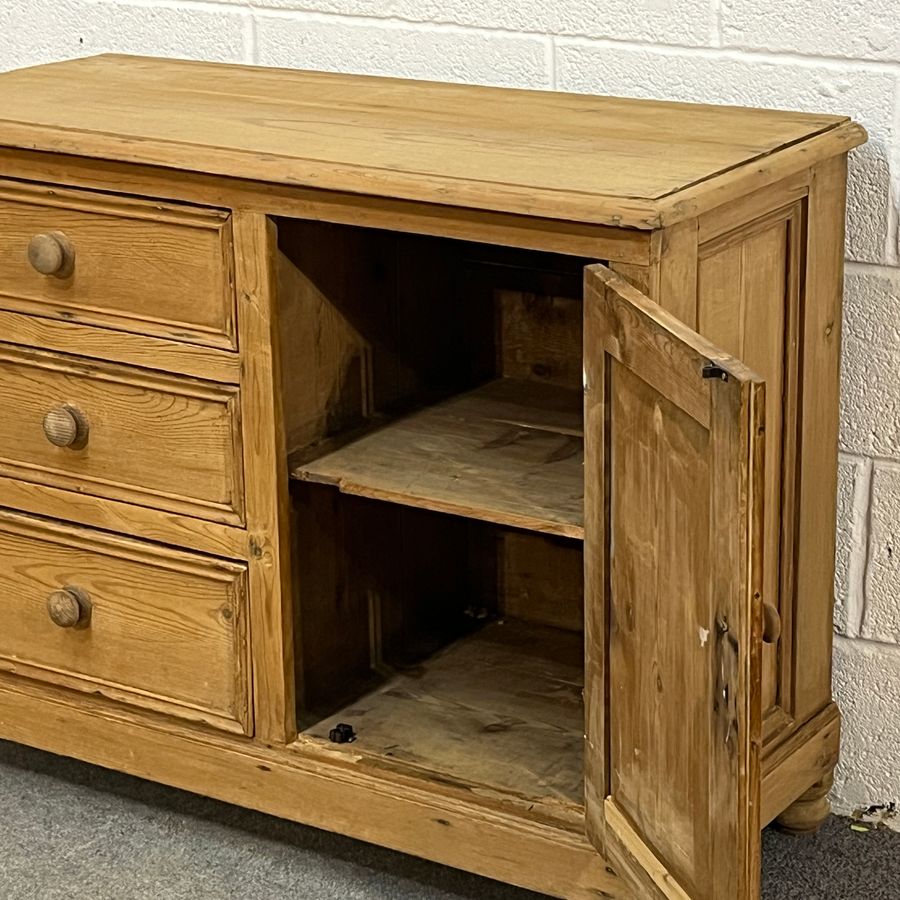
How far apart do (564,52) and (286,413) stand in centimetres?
56

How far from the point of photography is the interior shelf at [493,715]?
1799 millimetres

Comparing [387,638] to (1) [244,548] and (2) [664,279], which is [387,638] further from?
(2) [664,279]

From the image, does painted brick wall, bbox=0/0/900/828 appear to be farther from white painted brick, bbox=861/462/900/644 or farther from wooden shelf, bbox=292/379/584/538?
wooden shelf, bbox=292/379/584/538

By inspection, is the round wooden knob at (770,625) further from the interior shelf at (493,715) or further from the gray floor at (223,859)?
the gray floor at (223,859)

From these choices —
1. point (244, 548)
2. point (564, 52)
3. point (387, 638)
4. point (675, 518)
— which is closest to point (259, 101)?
point (564, 52)

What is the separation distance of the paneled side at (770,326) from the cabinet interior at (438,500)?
206mm

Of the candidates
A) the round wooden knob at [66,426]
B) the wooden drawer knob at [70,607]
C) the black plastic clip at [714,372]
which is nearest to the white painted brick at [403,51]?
the round wooden knob at [66,426]

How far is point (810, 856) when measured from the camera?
6.41 ft

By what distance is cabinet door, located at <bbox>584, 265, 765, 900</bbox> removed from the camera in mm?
1276

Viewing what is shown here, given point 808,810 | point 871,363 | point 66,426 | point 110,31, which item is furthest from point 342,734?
point 110,31

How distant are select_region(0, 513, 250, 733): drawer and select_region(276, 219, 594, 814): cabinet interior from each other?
9 centimetres

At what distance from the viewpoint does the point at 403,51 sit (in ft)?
6.94

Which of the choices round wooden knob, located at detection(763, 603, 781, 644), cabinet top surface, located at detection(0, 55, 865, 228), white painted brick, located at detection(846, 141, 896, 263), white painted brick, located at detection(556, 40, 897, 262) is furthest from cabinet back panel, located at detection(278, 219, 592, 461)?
round wooden knob, located at detection(763, 603, 781, 644)

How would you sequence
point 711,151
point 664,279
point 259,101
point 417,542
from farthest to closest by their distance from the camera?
point 417,542
point 259,101
point 711,151
point 664,279
